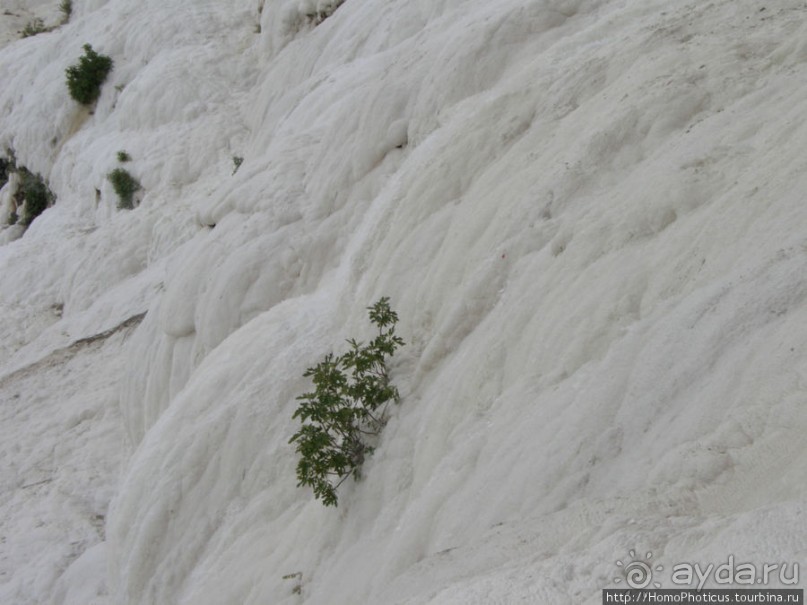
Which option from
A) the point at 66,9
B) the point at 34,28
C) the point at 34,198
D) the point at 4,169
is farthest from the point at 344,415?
the point at 34,28

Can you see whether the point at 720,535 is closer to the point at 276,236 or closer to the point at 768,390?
the point at 768,390

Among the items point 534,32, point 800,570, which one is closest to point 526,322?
point 800,570

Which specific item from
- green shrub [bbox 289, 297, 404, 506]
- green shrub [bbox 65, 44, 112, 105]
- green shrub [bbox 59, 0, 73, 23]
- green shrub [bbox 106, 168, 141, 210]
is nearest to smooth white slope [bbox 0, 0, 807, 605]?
green shrub [bbox 289, 297, 404, 506]

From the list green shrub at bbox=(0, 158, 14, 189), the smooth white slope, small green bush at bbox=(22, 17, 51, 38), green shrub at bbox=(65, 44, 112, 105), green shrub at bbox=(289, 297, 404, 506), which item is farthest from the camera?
small green bush at bbox=(22, 17, 51, 38)

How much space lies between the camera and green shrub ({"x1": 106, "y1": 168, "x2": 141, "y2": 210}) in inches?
737

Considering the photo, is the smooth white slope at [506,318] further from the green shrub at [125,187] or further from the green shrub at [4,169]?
the green shrub at [4,169]

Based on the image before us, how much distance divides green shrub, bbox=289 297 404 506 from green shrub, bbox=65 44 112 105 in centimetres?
1779

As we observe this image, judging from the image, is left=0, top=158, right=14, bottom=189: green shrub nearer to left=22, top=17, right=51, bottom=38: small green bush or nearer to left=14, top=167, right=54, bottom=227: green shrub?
left=14, top=167, right=54, bottom=227: green shrub

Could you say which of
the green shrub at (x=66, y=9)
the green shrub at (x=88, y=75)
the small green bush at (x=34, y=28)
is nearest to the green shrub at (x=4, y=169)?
the green shrub at (x=88, y=75)

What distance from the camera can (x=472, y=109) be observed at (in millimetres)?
8414

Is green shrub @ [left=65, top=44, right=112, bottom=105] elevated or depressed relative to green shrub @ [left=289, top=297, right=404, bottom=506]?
elevated

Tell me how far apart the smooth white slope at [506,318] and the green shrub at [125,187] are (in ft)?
24.8

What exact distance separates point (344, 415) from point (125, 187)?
14043 mm

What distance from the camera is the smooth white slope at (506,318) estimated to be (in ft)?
13.3
